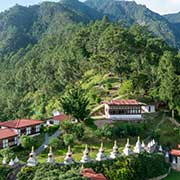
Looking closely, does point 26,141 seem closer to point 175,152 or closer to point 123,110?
point 123,110

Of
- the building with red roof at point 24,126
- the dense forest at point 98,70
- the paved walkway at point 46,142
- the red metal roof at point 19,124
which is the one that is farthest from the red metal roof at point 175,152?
the red metal roof at point 19,124

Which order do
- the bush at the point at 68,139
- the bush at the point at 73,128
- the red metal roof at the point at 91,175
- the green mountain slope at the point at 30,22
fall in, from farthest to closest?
the green mountain slope at the point at 30,22
the bush at the point at 73,128
the bush at the point at 68,139
the red metal roof at the point at 91,175

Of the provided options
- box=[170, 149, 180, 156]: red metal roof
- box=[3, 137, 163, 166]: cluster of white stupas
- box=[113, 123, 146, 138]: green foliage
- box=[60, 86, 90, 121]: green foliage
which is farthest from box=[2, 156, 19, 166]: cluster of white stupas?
box=[170, 149, 180, 156]: red metal roof

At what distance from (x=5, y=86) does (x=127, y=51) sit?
118 ft

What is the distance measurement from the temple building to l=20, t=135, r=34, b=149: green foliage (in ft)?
38.7

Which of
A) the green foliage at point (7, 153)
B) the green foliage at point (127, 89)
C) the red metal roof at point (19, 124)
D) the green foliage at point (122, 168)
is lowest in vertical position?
the green foliage at point (122, 168)

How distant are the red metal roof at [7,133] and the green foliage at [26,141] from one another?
1.35 meters

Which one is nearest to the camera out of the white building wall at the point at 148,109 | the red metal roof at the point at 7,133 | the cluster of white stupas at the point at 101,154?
the cluster of white stupas at the point at 101,154

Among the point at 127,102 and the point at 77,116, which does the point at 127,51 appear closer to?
the point at 127,102

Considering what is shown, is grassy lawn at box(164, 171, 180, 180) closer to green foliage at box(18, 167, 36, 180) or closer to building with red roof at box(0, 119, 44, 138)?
green foliage at box(18, 167, 36, 180)

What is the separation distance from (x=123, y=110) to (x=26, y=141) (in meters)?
13.9

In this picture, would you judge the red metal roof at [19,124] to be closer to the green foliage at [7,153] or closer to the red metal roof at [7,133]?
the red metal roof at [7,133]

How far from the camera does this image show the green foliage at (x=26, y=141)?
38406 millimetres

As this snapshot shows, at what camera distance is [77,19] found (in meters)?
149
